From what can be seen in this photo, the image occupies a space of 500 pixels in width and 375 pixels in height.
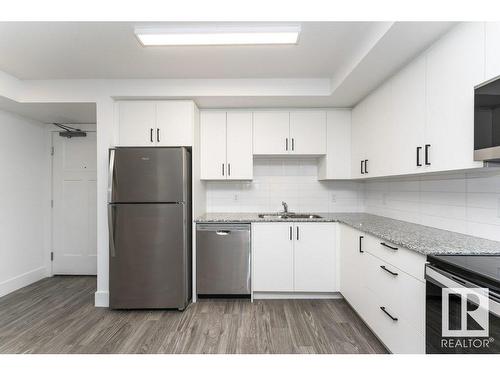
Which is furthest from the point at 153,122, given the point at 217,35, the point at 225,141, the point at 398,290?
the point at 398,290

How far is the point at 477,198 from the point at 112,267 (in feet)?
10.4

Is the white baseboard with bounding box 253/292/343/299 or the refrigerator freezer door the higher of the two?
the refrigerator freezer door

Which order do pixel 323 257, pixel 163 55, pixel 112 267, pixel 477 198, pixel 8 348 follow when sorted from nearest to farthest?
pixel 477 198
pixel 8 348
pixel 163 55
pixel 112 267
pixel 323 257

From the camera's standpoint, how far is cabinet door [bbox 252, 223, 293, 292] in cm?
282

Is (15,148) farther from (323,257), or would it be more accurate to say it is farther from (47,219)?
(323,257)

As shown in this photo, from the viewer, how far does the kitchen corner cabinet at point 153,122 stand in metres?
2.78

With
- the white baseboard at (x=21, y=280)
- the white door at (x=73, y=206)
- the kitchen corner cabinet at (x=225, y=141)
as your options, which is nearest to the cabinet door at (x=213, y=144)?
the kitchen corner cabinet at (x=225, y=141)

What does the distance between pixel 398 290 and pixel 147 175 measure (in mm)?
2318

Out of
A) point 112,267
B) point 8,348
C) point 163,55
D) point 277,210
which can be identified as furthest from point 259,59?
point 8,348

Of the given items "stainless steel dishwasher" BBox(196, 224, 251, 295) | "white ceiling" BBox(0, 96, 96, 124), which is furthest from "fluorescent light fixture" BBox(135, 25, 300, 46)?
"stainless steel dishwasher" BBox(196, 224, 251, 295)

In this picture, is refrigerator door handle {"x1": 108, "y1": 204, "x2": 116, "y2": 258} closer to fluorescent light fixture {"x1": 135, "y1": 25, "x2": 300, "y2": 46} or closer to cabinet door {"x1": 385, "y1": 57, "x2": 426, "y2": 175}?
fluorescent light fixture {"x1": 135, "y1": 25, "x2": 300, "y2": 46}

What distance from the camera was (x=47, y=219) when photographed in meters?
3.69

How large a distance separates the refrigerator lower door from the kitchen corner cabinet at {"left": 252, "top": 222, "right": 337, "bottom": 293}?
0.82m

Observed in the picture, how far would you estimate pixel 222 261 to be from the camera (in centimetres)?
279
